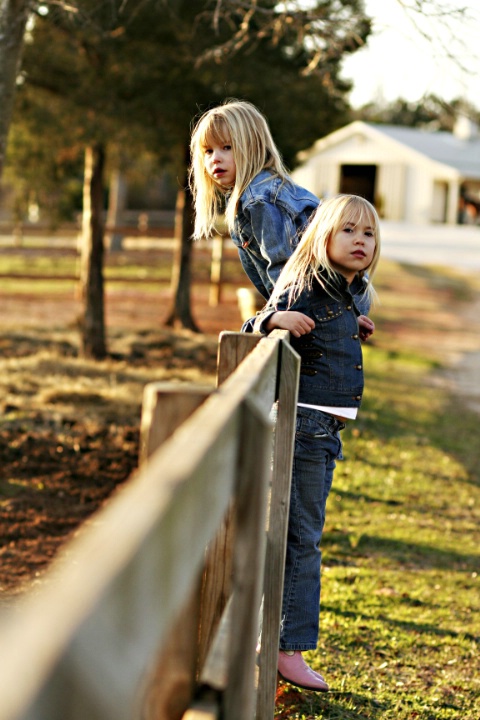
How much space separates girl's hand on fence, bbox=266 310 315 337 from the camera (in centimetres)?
288

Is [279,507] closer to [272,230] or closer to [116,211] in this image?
[272,230]

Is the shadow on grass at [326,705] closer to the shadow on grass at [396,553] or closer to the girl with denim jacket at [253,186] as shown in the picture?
the girl with denim jacket at [253,186]

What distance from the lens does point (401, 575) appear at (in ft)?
17.3

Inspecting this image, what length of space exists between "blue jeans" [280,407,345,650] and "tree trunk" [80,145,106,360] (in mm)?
8961

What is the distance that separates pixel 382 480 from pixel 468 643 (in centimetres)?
309

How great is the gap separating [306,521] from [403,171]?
3820cm

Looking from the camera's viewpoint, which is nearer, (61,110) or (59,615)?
(59,615)

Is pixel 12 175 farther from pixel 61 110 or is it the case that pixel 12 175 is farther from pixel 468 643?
pixel 468 643

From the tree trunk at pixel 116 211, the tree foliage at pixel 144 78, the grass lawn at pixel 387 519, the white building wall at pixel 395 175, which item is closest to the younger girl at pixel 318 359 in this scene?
the grass lawn at pixel 387 519

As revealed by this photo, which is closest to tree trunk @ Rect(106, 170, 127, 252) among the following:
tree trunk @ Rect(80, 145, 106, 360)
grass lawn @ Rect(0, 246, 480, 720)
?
→ grass lawn @ Rect(0, 246, 480, 720)

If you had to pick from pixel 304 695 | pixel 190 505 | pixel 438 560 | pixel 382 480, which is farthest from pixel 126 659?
pixel 382 480

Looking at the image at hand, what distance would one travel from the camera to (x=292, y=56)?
11.4m

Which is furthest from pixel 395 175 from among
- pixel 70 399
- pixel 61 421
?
pixel 61 421

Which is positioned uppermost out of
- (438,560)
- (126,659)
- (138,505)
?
(138,505)
